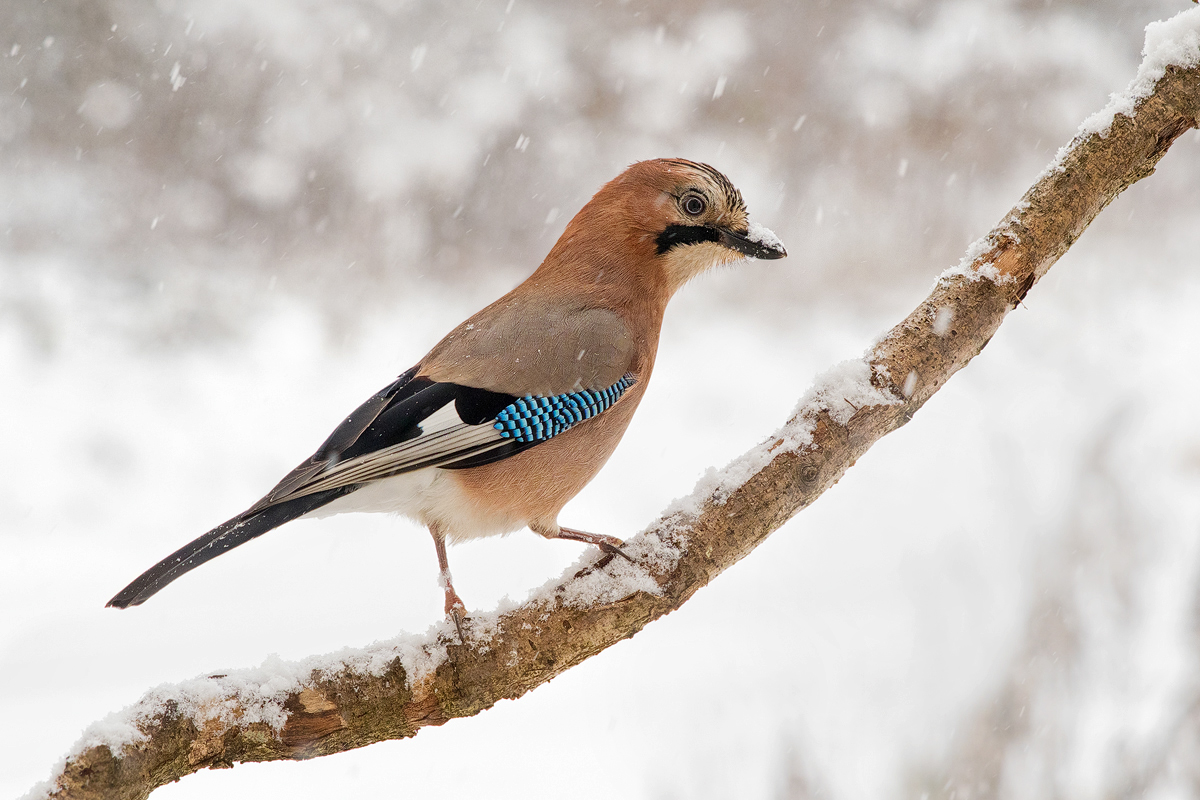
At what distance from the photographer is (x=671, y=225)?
2283 mm

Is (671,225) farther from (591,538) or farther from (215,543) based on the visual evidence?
(215,543)

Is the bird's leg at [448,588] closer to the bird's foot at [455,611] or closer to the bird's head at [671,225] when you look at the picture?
the bird's foot at [455,611]

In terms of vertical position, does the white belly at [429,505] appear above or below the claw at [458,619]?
above

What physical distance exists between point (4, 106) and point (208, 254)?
827mm

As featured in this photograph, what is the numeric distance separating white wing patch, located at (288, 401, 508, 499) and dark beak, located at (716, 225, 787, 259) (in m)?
0.73

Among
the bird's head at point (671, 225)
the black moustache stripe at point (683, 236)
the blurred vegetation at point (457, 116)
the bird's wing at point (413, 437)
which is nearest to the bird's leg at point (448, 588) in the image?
the bird's wing at point (413, 437)

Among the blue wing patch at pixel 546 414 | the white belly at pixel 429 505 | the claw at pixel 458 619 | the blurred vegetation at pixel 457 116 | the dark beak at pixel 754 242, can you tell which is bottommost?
the claw at pixel 458 619

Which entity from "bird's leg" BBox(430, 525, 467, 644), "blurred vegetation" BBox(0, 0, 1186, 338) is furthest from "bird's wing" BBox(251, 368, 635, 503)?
"blurred vegetation" BBox(0, 0, 1186, 338)

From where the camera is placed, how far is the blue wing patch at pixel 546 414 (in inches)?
76.1

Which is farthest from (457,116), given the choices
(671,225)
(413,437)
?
(413,437)

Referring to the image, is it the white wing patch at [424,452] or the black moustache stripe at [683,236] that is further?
the black moustache stripe at [683,236]

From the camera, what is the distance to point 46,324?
370cm

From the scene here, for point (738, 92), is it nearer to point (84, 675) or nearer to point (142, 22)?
point (142, 22)

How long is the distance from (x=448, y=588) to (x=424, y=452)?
27cm
